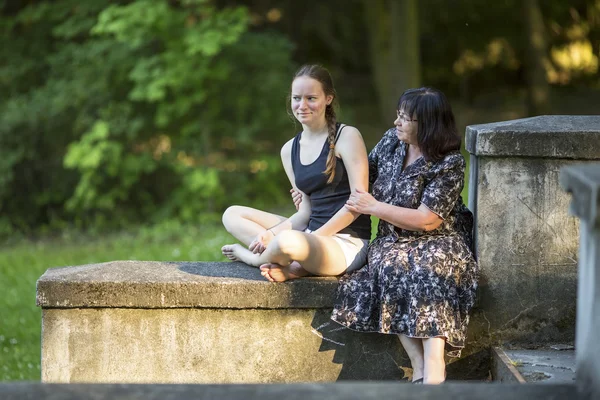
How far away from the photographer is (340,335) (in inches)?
156

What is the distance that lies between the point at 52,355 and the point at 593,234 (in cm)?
248

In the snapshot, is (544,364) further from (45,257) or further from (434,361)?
(45,257)

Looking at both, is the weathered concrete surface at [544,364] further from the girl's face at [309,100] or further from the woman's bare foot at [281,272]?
the girl's face at [309,100]

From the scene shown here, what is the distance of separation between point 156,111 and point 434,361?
30.2 ft

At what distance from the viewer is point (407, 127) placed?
12.8 feet

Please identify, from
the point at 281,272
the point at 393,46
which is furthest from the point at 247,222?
the point at 393,46

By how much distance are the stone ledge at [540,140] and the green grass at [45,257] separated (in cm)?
362

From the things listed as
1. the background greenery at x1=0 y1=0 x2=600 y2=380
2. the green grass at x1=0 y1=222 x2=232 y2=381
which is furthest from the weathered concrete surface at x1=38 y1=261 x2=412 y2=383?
the background greenery at x1=0 y1=0 x2=600 y2=380

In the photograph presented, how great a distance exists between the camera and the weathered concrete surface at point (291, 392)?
108 inches

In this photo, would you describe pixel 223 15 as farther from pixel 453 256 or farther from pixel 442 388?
pixel 442 388

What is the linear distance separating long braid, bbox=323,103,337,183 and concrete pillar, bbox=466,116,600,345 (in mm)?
656

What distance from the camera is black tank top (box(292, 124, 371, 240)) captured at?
13.8ft

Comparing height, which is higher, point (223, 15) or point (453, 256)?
point (223, 15)

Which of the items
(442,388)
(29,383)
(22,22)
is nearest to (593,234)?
(442,388)
